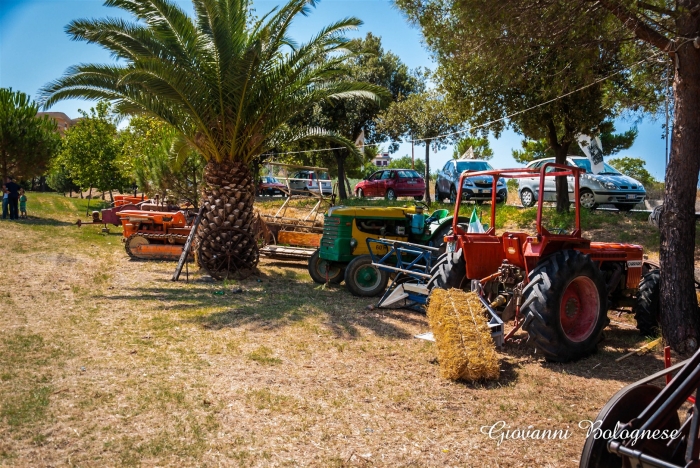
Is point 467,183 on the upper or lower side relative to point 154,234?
upper

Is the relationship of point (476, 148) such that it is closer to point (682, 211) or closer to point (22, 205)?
point (22, 205)

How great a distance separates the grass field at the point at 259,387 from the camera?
173 inches

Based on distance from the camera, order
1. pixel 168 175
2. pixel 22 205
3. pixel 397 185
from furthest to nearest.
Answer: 1. pixel 22 205
2. pixel 397 185
3. pixel 168 175

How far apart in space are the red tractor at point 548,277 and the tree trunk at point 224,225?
528cm

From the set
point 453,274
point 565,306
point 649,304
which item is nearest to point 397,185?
point 453,274

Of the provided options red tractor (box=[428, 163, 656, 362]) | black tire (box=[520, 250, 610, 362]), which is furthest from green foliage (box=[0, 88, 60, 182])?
black tire (box=[520, 250, 610, 362])

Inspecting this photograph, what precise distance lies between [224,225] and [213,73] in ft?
9.58

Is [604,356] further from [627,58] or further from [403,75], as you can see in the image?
[403,75]

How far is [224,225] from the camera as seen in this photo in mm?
12031

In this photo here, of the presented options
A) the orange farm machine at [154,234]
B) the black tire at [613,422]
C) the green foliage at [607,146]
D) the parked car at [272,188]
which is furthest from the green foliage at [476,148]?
the black tire at [613,422]

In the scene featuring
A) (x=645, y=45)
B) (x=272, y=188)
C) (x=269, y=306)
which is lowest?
(x=269, y=306)

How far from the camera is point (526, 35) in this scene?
314 inches

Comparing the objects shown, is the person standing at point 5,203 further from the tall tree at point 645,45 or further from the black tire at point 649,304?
the black tire at point 649,304

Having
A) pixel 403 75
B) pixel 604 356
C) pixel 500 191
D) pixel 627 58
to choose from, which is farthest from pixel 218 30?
pixel 403 75
